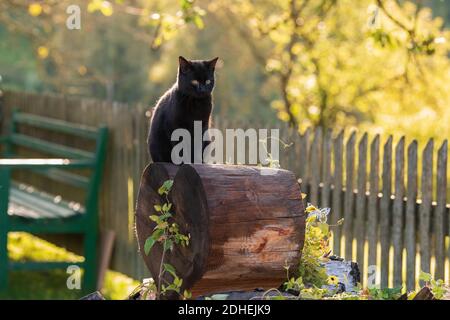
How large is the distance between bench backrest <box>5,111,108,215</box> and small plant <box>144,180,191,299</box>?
5027 millimetres

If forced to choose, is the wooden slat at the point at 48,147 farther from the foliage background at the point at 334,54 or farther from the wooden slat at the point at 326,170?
the wooden slat at the point at 326,170

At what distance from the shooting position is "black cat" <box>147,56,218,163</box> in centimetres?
531

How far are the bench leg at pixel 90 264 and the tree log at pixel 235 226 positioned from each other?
5.24 meters

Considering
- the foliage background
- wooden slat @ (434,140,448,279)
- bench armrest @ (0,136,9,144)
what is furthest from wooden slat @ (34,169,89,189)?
wooden slat @ (434,140,448,279)

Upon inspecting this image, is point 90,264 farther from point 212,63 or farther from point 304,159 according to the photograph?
point 212,63

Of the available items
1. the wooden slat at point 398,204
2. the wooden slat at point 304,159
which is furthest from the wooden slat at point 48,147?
the wooden slat at point 398,204

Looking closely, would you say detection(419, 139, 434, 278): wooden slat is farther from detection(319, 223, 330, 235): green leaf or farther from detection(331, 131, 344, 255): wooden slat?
detection(319, 223, 330, 235): green leaf

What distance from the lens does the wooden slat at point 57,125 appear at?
9.75 meters

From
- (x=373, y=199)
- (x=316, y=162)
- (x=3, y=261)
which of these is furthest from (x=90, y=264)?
(x=373, y=199)

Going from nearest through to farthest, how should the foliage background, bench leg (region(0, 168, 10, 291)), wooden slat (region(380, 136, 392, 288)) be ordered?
1. wooden slat (region(380, 136, 392, 288))
2. the foliage background
3. bench leg (region(0, 168, 10, 291))

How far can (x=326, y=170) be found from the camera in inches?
283

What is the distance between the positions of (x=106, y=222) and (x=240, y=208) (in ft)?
19.2

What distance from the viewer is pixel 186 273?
13.5 ft

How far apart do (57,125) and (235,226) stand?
7.18 m
